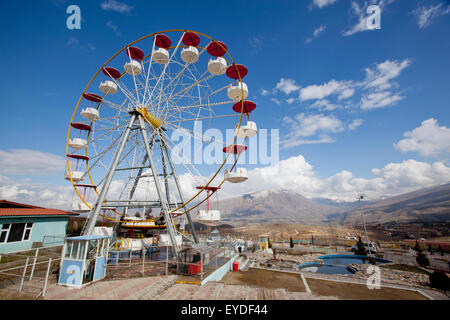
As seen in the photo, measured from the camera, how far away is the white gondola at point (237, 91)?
14748 millimetres

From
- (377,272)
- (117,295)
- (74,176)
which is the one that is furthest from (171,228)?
(377,272)

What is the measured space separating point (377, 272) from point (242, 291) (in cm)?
1611

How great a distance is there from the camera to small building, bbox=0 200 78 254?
47.6ft

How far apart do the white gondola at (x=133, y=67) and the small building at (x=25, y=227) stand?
14369mm

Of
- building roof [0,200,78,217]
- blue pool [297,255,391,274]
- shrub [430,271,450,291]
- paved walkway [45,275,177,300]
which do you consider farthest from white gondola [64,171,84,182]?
shrub [430,271,450,291]

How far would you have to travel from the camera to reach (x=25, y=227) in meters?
16.0

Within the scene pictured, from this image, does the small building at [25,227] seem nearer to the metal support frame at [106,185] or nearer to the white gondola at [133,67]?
the metal support frame at [106,185]

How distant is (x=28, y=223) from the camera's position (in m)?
16.2

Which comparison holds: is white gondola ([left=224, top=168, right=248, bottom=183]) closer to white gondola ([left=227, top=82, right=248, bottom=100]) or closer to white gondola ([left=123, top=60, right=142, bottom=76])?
white gondola ([left=227, top=82, right=248, bottom=100])

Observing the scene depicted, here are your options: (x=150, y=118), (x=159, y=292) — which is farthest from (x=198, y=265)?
(x=150, y=118)

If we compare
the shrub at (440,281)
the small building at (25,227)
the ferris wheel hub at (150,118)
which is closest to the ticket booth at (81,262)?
the small building at (25,227)

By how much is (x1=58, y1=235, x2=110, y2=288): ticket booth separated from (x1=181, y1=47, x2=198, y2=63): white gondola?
13034 millimetres

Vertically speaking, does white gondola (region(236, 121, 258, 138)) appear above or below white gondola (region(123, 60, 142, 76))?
below

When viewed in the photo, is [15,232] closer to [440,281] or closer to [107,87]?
[107,87]
